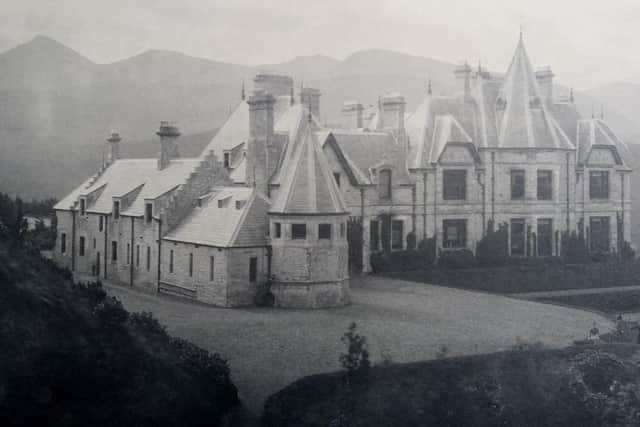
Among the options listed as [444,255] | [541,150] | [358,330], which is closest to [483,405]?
[358,330]

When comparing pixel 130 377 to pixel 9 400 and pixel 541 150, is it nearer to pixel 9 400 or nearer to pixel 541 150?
pixel 9 400

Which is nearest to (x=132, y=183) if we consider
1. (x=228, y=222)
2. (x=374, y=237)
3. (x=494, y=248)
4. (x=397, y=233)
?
(x=228, y=222)

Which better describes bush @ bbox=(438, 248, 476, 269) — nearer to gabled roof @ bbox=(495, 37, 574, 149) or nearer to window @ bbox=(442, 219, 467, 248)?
window @ bbox=(442, 219, 467, 248)

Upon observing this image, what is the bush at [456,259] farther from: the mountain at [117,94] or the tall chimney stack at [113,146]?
the tall chimney stack at [113,146]

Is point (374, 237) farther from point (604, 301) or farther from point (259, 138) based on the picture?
point (604, 301)

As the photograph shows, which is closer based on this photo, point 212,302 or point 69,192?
point 212,302
